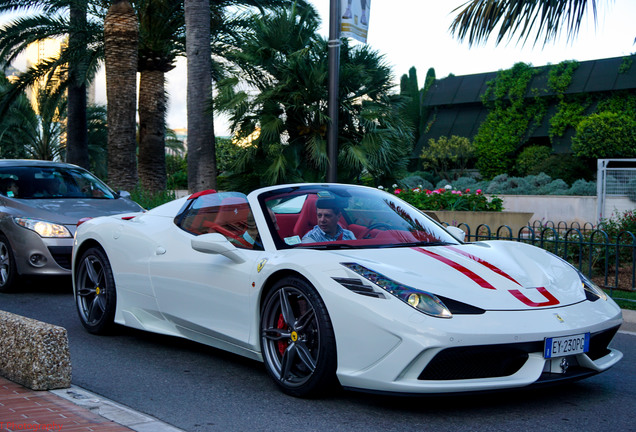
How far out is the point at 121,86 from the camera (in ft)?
57.5

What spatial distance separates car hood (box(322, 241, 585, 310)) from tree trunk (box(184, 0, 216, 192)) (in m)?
10.3

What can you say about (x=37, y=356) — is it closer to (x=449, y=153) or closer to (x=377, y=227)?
(x=377, y=227)

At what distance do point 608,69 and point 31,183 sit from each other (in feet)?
116

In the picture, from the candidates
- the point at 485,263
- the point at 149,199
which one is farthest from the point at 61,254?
the point at 149,199

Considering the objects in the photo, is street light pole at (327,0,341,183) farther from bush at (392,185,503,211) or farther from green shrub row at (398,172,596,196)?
green shrub row at (398,172,596,196)

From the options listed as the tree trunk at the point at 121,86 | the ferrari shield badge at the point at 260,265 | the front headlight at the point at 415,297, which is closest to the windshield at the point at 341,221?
the ferrari shield badge at the point at 260,265

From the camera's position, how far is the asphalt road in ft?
13.7

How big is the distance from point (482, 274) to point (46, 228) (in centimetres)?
607

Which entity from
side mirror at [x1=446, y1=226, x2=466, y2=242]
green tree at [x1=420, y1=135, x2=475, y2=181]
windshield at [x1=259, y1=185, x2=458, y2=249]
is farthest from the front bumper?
green tree at [x1=420, y1=135, x2=475, y2=181]

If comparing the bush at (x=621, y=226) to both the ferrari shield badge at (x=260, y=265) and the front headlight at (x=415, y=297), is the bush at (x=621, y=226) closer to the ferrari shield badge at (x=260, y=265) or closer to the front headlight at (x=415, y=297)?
the ferrari shield badge at (x=260, y=265)

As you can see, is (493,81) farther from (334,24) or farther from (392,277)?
(392,277)

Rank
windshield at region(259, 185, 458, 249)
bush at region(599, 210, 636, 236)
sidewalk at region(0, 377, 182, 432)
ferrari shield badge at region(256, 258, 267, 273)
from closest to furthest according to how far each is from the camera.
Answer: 1. sidewalk at region(0, 377, 182, 432)
2. ferrari shield badge at region(256, 258, 267, 273)
3. windshield at region(259, 185, 458, 249)
4. bush at region(599, 210, 636, 236)

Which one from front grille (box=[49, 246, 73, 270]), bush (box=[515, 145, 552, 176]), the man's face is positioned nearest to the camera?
the man's face

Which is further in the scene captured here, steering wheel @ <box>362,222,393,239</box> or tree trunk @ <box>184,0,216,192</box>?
tree trunk @ <box>184,0,216,192</box>
